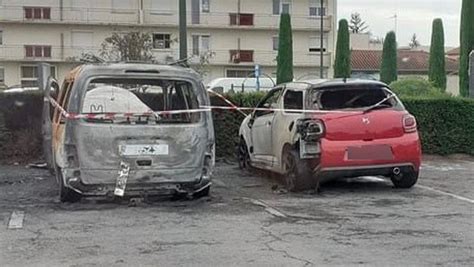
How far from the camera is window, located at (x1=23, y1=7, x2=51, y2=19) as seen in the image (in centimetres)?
5278

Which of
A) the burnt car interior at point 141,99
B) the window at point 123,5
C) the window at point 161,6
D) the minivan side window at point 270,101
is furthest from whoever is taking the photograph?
the window at point 161,6

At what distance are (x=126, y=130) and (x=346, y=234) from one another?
9.55 ft

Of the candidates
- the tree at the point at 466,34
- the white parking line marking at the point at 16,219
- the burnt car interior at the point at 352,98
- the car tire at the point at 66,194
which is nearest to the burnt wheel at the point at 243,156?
the burnt car interior at the point at 352,98

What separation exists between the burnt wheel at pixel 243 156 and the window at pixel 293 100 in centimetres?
190

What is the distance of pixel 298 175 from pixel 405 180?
162 cm

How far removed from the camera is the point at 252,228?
7613 mm

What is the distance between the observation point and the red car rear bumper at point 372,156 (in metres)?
9.70

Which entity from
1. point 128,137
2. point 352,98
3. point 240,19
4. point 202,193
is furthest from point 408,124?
point 240,19

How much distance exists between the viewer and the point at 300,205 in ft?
29.8

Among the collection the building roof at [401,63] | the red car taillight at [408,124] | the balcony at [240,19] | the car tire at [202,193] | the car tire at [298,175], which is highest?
the balcony at [240,19]

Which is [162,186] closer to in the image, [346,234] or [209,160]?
[209,160]

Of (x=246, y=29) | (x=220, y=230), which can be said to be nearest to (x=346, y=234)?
(x=220, y=230)

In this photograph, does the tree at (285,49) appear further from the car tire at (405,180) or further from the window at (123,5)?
the car tire at (405,180)

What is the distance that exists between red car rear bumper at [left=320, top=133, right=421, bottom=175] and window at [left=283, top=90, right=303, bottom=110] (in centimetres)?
93
